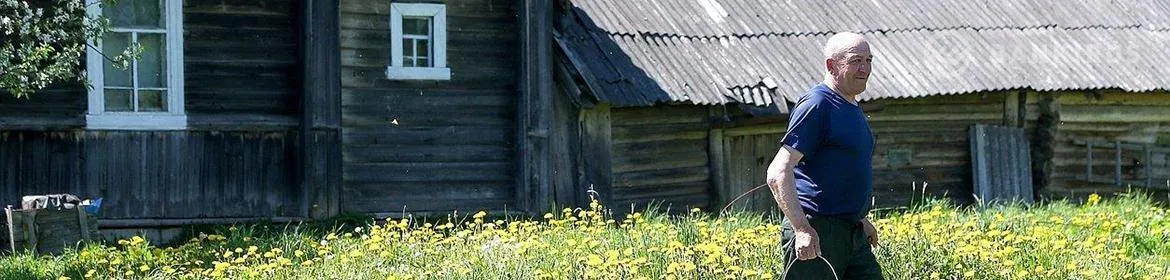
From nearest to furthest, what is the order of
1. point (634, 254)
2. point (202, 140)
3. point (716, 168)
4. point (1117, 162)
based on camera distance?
1. point (634, 254)
2. point (202, 140)
3. point (716, 168)
4. point (1117, 162)

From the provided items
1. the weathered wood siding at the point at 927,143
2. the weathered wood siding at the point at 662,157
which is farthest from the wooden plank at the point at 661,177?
the weathered wood siding at the point at 927,143

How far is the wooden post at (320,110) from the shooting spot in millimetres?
13117

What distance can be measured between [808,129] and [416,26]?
784cm

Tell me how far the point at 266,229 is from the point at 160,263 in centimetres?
228

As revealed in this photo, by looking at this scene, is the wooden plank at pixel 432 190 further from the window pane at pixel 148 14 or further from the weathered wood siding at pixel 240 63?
the window pane at pixel 148 14

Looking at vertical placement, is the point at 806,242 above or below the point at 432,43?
below

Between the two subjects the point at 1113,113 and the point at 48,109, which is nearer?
the point at 48,109

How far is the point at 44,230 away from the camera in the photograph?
11102 mm

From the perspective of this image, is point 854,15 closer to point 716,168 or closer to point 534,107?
point 716,168

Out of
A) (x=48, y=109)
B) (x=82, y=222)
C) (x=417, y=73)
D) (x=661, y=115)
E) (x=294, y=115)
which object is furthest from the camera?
(x=661, y=115)

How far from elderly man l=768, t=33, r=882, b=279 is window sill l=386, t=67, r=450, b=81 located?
7.51 metres

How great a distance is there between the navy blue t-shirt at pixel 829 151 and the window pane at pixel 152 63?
7.58 metres

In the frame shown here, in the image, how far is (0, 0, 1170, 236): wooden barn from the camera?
42.3ft

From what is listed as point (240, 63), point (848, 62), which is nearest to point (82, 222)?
point (240, 63)
